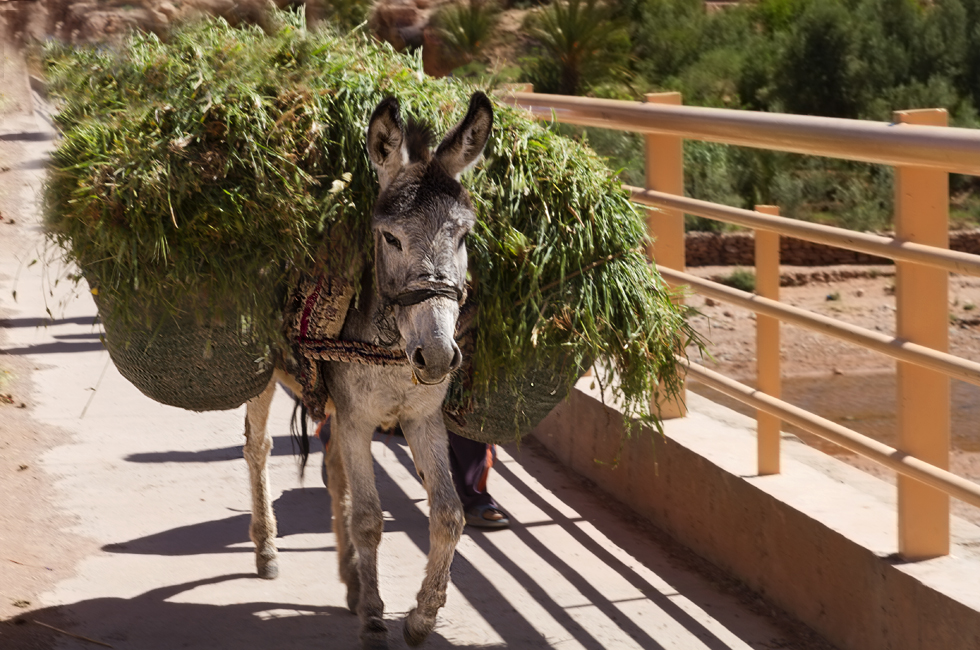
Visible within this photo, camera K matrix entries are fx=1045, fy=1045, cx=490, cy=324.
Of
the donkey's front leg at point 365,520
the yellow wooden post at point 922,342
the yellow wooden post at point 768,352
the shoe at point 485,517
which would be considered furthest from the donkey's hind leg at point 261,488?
the yellow wooden post at point 922,342

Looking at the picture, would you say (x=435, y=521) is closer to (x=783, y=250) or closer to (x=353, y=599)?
(x=353, y=599)

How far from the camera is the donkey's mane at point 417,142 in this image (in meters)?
3.13

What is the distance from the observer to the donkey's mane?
3135 mm

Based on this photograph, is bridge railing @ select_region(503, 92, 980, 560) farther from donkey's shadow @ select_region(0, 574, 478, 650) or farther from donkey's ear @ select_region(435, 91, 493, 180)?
donkey's shadow @ select_region(0, 574, 478, 650)

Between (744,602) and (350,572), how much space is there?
1.55 metres

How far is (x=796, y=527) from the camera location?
3.83 m

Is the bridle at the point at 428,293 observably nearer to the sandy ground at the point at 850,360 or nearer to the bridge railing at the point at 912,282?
the bridge railing at the point at 912,282

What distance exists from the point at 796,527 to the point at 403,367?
1.58 meters

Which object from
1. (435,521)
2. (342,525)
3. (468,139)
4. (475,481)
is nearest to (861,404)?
(475,481)

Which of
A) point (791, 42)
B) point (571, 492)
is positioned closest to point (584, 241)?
point (571, 492)

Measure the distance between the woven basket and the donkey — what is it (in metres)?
0.29

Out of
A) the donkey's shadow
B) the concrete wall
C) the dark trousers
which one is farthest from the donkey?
the dark trousers

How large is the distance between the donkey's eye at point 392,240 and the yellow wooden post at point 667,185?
2011mm

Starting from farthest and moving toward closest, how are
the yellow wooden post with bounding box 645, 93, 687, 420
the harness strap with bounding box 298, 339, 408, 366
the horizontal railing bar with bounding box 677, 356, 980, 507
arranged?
the yellow wooden post with bounding box 645, 93, 687, 420 < the harness strap with bounding box 298, 339, 408, 366 < the horizontal railing bar with bounding box 677, 356, 980, 507
